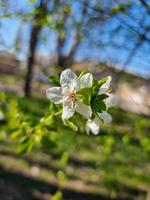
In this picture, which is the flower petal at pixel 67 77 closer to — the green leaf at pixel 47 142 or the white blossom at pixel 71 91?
the white blossom at pixel 71 91

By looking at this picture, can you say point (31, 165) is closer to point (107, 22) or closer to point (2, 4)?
point (107, 22)

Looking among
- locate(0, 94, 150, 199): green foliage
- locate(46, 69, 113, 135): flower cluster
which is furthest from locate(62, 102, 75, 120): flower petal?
locate(0, 94, 150, 199): green foliage

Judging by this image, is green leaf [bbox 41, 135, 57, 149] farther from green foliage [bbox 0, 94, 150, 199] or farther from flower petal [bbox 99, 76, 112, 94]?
green foliage [bbox 0, 94, 150, 199]

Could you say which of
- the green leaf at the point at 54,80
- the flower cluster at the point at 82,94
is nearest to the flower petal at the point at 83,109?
Result: the flower cluster at the point at 82,94

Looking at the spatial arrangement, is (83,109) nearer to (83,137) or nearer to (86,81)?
(86,81)

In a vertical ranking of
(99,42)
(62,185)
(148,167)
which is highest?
(99,42)

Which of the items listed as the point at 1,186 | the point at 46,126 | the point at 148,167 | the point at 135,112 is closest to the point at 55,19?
the point at 46,126

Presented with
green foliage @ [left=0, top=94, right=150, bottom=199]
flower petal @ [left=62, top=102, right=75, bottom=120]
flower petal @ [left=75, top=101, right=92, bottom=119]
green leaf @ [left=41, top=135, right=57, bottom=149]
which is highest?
flower petal @ [left=75, top=101, right=92, bottom=119]
